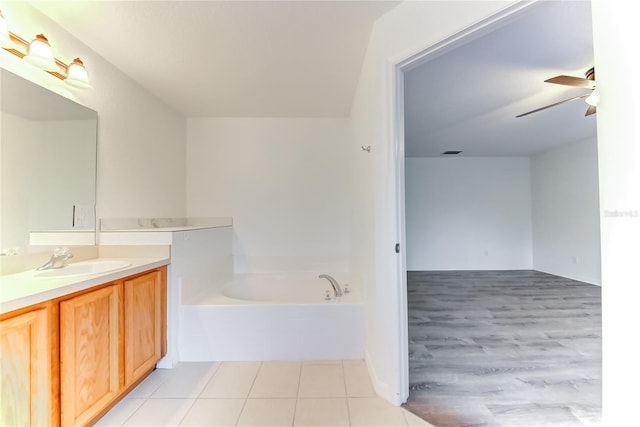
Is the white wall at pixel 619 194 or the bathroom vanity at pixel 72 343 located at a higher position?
the white wall at pixel 619 194

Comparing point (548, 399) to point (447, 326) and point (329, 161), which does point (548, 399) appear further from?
point (329, 161)

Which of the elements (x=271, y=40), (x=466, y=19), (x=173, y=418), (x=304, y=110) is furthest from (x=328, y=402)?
(x=304, y=110)

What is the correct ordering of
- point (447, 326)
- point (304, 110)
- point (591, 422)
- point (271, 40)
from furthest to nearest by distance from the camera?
point (304, 110) → point (447, 326) → point (271, 40) → point (591, 422)

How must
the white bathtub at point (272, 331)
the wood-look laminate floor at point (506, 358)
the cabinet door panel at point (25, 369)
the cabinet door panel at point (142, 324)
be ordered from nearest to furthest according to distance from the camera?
the cabinet door panel at point (25, 369) < the wood-look laminate floor at point (506, 358) < the cabinet door panel at point (142, 324) < the white bathtub at point (272, 331)

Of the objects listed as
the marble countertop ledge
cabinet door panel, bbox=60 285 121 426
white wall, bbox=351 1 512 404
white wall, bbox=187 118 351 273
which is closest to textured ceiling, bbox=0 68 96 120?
the marble countertop ledge

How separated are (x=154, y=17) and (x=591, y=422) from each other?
338cm

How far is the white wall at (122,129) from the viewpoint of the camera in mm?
1546

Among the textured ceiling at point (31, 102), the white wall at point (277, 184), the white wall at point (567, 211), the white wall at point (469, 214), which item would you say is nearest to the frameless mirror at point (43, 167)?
the textured ceiling at point (31, 102)

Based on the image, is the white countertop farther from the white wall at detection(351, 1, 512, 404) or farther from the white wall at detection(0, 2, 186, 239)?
the white wall at detection(351, 1, 512, 404)

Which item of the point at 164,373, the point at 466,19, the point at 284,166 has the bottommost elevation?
the point at 164,373

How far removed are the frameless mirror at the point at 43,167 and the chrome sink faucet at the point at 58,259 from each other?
10 cm

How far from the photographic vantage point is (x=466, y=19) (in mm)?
1205

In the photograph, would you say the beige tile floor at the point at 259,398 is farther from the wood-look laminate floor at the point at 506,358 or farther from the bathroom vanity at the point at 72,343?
the wood-look laminate floor at the point at 506,358

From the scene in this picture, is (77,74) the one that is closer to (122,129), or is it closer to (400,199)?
(122,129)
